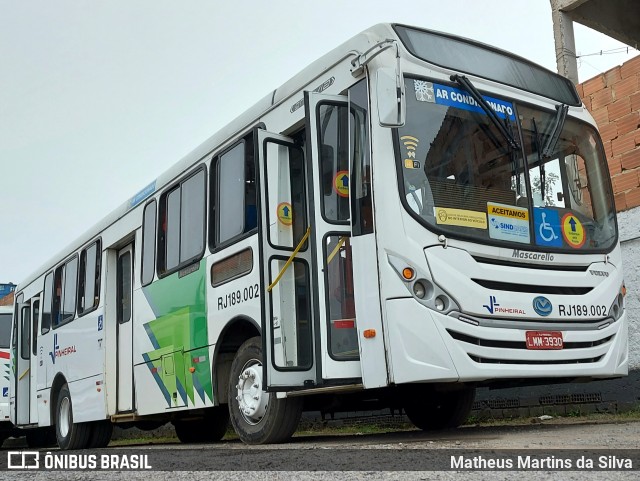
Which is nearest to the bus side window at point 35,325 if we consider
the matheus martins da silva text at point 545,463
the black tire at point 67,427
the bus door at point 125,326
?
the black tire at point 67,427

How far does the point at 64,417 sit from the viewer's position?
11680mm

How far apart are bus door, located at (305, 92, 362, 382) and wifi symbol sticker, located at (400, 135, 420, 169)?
457mm

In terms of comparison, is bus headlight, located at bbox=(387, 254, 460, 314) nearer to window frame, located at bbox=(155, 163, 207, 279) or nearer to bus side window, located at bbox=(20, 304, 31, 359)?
window frame, located at bbox=(155, 163, 207, 279)

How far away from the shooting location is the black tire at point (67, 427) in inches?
441

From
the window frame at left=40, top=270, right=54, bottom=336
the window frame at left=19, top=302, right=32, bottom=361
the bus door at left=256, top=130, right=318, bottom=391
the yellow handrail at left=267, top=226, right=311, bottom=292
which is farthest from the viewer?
the window frame at left=19, top=302, right=32, bottom=361

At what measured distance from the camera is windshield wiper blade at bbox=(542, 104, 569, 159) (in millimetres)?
6719

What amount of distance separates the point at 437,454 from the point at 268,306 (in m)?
2.07

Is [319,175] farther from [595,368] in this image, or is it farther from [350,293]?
[595,368]

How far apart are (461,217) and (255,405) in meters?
2.40

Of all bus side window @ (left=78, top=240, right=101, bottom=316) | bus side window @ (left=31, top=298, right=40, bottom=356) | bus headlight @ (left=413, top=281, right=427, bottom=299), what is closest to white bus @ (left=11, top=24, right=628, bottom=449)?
bus headlight @ (left=413, top=281, right=427, bottom=299)

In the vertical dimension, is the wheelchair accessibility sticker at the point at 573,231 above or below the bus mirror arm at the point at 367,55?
below

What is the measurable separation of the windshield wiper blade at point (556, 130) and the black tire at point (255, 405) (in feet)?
9.20

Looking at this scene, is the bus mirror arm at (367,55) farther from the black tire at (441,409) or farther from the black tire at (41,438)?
the black tire at (41,438)

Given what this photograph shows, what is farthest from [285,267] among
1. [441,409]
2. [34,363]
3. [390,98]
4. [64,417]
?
→ [34,363]
